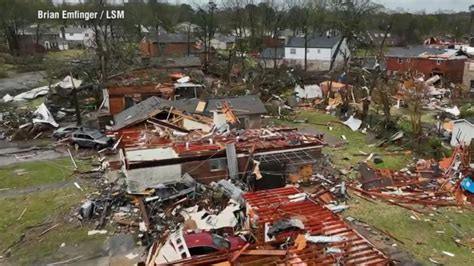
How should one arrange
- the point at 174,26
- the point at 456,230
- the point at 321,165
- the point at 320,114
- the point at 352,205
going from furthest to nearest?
the point at 174,26, the point at 320,114, the point at 321,165, the point at 352,205, the point at 456,230

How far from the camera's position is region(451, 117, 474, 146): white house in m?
27.8

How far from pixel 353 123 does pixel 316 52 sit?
31875mm

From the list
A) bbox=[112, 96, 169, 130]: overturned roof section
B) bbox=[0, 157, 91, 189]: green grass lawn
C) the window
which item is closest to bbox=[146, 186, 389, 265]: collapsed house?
the window

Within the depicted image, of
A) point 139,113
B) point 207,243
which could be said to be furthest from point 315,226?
point 139,113

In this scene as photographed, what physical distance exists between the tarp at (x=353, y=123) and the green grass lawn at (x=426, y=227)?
14.5 metres

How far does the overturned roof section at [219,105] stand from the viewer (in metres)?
29.8

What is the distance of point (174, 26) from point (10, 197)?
72.7m

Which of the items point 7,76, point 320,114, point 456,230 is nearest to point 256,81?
point 320,114

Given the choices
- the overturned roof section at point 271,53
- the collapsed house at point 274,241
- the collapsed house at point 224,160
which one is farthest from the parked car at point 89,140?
the overturned roof section at point 271,53

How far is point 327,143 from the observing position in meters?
29.5

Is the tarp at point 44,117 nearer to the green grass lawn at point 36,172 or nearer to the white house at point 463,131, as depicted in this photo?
the green grass lawn at point 36,172

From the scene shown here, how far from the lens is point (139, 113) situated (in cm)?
2928

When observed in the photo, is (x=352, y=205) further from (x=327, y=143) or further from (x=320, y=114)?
(x=320, y=114)

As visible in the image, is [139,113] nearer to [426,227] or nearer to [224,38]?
[426,227]
